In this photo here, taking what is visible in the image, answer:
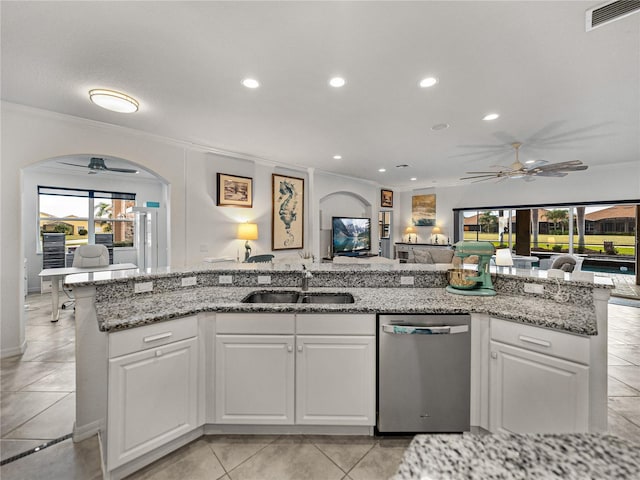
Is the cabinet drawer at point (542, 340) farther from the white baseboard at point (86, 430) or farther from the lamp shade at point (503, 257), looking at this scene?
the white baseboard at point (86, 430)

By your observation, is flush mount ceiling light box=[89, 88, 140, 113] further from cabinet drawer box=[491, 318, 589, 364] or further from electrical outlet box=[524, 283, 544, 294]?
electrical outlet box=[524, 283, 544, 294]

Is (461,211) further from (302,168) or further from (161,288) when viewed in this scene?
(161,288)

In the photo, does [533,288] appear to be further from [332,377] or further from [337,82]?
[337,82]

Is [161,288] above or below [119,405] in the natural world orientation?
above

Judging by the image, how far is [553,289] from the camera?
1965mm

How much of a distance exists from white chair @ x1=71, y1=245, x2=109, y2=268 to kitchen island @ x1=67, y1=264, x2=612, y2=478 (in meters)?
3.69

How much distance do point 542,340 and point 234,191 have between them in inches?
177

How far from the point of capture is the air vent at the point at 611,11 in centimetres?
159

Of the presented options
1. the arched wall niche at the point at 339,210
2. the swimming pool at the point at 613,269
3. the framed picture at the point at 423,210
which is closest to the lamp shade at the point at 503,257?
the arched wall niche at the point at 339,210

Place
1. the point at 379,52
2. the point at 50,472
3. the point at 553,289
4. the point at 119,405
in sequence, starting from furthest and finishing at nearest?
the point at 379,52
the point at 553,289
the point at 50,472
the point at 119,405

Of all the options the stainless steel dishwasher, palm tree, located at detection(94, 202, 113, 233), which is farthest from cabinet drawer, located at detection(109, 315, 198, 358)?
palm tree, located at detection(94, 202, 113, 233)

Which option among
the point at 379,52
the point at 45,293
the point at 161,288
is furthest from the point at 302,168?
the point at 45,293

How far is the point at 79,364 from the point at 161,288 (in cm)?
64

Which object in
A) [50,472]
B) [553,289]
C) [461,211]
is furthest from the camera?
[461,211]
